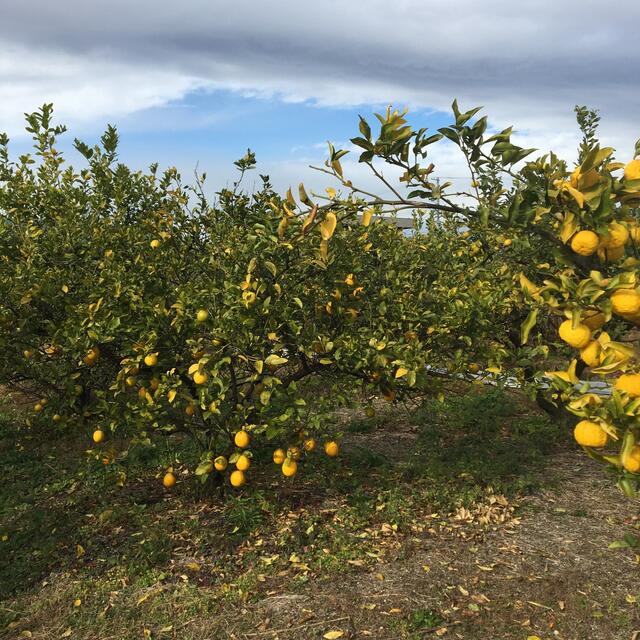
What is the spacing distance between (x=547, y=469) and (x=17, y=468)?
4972 mm

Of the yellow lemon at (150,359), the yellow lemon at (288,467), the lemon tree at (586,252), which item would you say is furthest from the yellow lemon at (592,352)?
the yellow lemon at (150,359)

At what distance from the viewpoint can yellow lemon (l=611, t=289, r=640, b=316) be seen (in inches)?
57.5

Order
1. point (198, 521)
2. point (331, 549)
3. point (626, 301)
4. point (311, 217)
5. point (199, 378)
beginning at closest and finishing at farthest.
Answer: point (626, 301) < point (311, 217) < point (199, 378) < point (331, 549) < point (198, 521)

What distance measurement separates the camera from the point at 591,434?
155cm

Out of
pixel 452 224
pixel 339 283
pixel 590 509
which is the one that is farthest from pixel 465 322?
pixel 452 224

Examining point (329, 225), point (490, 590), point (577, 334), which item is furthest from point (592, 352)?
point (490, 590)

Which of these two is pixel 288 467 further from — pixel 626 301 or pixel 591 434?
pixel 626 301

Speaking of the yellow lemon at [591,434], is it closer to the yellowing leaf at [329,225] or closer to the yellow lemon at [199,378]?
the yellowing leaf at [329,225]

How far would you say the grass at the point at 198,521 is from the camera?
144 inches

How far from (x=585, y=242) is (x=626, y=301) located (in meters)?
0.21

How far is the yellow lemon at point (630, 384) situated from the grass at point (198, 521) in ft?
7.63

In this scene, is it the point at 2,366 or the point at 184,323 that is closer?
the point at 184,323

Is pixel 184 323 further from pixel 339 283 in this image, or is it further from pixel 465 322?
pixel 465 322

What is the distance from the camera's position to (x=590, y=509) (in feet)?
15.5
